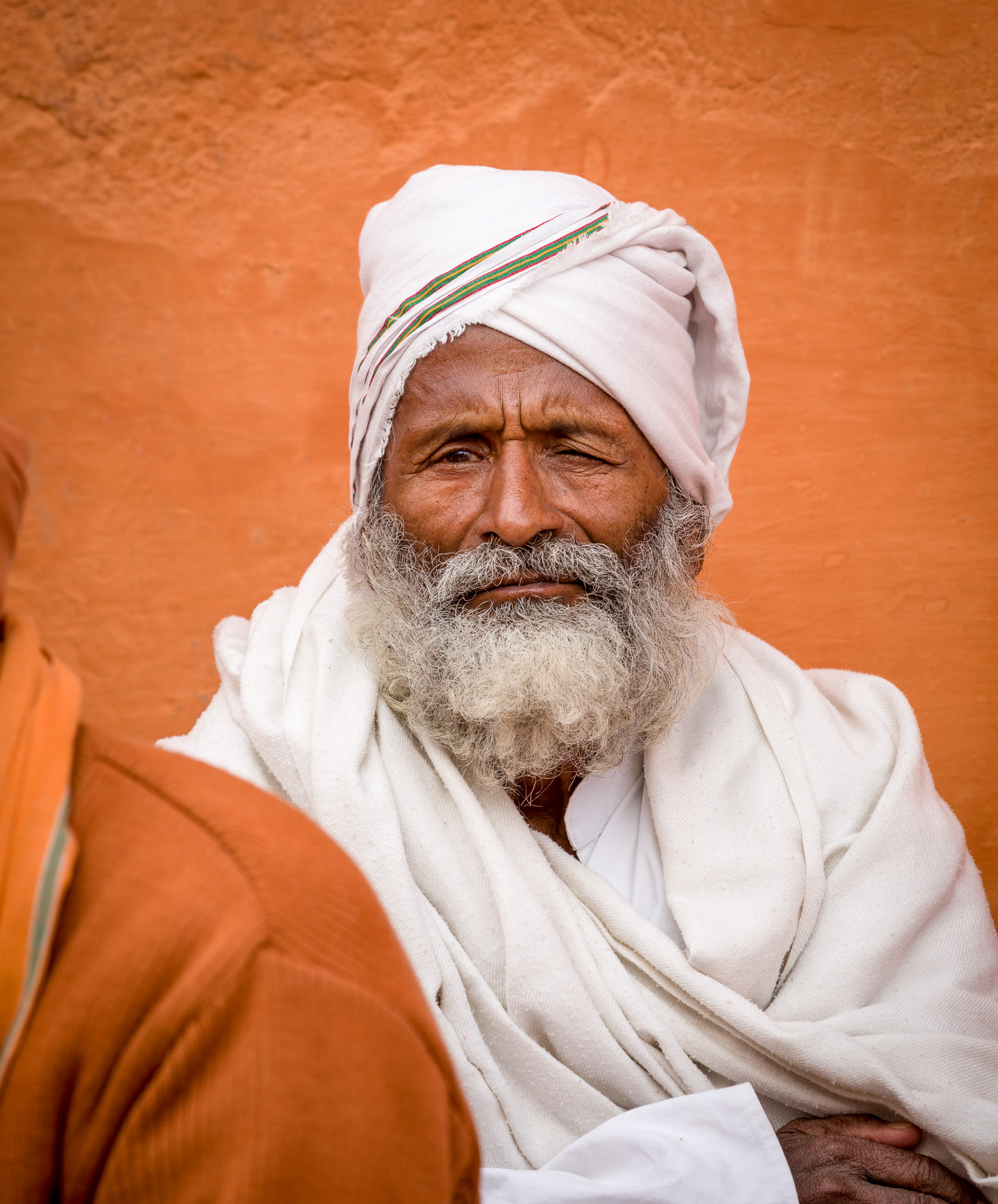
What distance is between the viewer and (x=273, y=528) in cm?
312

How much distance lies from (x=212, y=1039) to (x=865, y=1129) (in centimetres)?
142

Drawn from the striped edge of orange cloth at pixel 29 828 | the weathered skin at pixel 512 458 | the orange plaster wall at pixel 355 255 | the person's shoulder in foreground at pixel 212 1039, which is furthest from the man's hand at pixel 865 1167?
the orange plaster wall at pixel 355 255

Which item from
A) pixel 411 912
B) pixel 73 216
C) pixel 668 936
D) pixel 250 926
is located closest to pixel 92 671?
pixel 73 216

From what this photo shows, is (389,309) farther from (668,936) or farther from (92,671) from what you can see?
(92,671)

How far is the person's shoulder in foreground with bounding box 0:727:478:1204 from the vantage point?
0.83 metres

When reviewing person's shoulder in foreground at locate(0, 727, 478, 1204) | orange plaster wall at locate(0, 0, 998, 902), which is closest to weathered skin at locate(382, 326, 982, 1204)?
orange plaster wall at locate(0, 0, 998, 902)

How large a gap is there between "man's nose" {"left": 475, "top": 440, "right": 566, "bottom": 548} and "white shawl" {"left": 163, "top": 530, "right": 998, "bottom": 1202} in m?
0.39

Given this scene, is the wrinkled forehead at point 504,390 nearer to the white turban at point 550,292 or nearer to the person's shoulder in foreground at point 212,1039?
the white turban at point 550,292

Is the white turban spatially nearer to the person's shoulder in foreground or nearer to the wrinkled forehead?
the wrinkled forehead

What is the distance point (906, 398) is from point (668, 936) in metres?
1.91

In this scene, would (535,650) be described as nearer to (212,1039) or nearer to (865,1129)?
(865,1129)

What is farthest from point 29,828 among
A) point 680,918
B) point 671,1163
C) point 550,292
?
point 550,292

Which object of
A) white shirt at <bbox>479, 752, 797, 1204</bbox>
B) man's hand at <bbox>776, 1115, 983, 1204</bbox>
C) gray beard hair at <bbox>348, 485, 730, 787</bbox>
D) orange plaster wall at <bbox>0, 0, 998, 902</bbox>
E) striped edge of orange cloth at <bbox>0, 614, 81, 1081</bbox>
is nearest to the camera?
striped edge of orange cloth at <bbox>0, 614, 81, 1081</bbox>

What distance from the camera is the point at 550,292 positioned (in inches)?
82.0
